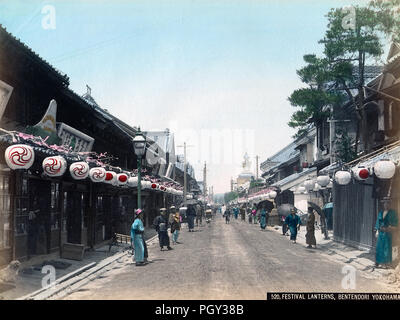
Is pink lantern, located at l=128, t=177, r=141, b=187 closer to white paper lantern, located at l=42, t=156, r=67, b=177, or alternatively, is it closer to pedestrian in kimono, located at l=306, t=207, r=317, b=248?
pedestrian in kimono, located at l=306, t=207, r=317, b=248

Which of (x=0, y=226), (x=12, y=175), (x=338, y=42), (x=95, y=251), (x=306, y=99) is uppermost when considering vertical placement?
(x=338, y=42)

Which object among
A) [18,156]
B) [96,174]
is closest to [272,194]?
[96,174]

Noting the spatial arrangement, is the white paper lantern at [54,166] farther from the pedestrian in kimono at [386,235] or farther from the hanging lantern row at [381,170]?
the pedestrian in kimono at [386,235]

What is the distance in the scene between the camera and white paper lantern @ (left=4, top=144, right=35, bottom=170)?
10.2 metres

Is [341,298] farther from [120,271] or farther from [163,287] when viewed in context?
[120,271]

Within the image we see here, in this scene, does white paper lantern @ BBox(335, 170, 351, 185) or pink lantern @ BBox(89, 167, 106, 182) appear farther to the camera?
white paper lantern @ BBox(335, 170, 351, 185)

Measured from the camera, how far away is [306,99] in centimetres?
2305

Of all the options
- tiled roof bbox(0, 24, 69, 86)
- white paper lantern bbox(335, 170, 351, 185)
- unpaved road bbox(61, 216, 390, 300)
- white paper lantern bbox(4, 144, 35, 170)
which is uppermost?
tiled roof bbox(0, 24, 69, 86)

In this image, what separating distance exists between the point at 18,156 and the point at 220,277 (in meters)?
6.28

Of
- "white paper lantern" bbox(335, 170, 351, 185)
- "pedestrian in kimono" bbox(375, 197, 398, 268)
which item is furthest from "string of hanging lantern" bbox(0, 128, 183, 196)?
"pedestrian in kimono" bbox(375, 197, 398, 268)

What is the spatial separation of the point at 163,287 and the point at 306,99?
14373mm

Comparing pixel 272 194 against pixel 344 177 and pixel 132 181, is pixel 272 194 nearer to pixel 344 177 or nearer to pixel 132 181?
pixel 132 181

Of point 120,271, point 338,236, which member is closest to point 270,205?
point 338,236

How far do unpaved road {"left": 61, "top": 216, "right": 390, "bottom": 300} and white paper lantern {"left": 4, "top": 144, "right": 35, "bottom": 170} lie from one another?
3222mm
